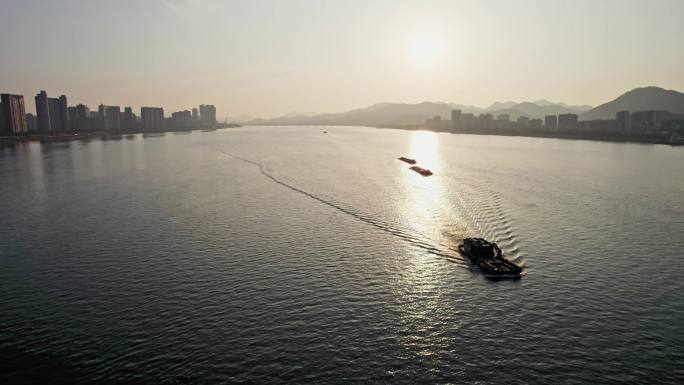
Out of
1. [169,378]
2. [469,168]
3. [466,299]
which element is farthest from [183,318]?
[469,168]

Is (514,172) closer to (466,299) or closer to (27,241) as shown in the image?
(466,299)

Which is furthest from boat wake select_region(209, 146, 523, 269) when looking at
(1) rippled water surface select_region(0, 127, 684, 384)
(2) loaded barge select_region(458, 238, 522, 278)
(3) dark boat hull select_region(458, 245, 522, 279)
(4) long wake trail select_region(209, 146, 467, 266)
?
(3) dark boat hull select_region(458, 245, 522, 279)

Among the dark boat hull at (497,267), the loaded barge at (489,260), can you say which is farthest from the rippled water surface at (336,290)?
the loaded barge at (489,260)

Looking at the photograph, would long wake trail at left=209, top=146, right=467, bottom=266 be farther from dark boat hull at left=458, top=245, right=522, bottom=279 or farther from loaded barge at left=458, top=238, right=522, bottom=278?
dark boat hull at left=458, top=245, right=522, bottom=279

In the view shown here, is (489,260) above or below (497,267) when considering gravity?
above

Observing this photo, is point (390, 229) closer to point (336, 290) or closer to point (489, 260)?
point (489, 260)

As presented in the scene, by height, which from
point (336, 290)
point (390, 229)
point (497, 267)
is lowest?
point (336, 290)

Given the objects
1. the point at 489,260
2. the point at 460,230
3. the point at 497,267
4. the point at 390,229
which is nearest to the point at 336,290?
the point at 497,267
